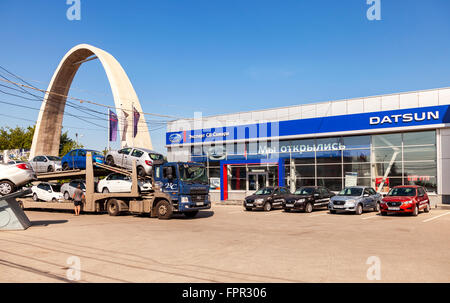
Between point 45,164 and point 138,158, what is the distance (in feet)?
24.6

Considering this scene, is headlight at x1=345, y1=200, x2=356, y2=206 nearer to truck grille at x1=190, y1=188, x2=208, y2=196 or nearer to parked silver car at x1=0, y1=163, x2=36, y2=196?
truck grille at x1=190, y1=188, x2=208, y2=196

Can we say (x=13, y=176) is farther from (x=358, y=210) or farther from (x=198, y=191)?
(x=358, y=210)

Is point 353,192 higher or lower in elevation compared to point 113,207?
higher

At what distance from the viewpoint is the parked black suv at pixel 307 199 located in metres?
21.6

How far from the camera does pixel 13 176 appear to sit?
47.5ft

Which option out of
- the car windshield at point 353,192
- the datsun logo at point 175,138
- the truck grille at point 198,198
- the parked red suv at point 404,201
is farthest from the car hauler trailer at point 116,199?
the datsun logo at point 175,138

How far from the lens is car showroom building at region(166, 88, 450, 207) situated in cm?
2527

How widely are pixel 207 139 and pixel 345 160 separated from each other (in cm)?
1298

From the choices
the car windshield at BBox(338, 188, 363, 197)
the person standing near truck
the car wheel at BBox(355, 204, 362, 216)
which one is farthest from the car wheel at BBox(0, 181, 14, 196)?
the car windshield at BBox(338, 188, 363, 197)

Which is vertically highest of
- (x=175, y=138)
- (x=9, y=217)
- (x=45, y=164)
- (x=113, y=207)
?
(x=175, y=138)

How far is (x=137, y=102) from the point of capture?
37094mm

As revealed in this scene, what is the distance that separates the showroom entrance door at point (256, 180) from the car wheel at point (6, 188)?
852 inches

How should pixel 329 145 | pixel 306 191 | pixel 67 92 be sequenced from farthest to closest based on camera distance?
pixel 67 92 → pixel 329 145 → pixel 306 191

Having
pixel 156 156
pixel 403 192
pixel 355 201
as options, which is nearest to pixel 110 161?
pixel 156 156
